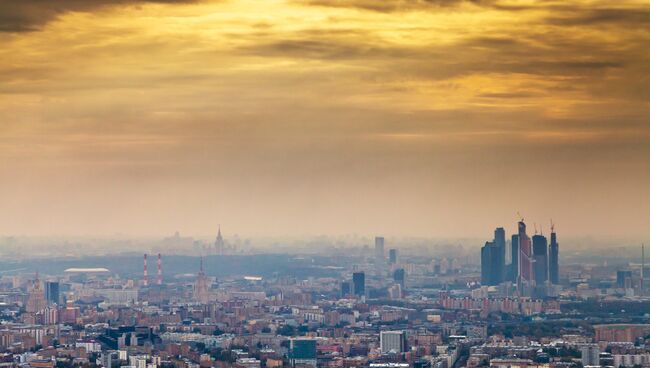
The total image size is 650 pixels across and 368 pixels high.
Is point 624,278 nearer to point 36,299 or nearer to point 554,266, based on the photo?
point 554,266

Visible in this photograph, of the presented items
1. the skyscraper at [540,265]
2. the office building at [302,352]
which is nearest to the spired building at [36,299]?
the office building at [302,352]

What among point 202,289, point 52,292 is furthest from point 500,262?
point 52,292

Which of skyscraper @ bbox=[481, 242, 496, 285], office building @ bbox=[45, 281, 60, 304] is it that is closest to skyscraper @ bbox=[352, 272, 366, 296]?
skyscraper @ bbox=[481, 242, 496, 285]

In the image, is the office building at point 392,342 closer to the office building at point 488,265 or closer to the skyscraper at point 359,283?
the skyscraper at point 359,283

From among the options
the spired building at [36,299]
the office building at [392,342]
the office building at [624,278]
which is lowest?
the office building at [392,342]

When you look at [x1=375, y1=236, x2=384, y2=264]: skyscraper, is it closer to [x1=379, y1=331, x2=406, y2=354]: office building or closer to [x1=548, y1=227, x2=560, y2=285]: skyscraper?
[x1=548, y1=227, x2=560, y2=285]: skyscraper

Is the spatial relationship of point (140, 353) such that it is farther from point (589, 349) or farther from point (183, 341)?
point (589, 349)
